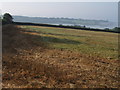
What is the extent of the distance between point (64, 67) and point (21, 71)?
3.20 meters

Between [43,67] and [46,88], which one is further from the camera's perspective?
[43,67]

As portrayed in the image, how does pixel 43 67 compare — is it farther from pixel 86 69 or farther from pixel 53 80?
pixel 86 69

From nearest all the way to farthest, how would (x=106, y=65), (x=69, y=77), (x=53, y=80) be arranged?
(x=53, y=80), (x=69, y=77), (x=106, y=65)

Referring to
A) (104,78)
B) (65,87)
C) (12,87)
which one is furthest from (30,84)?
(104,78)

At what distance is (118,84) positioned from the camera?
9.62 m

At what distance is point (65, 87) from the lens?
8648 millimetres

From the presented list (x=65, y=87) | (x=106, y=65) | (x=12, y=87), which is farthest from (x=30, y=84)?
(x=106, y=65)

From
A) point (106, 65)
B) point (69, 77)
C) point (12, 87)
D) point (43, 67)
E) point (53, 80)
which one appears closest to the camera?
point (12, 87)

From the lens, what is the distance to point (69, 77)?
1010cm

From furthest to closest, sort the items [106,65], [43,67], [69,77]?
1. [106,65]
2. [43,67]
3. [69,77]

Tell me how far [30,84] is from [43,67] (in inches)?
112

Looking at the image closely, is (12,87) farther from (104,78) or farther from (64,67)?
(104,78)

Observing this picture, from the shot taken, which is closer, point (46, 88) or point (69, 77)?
point (46, 88)

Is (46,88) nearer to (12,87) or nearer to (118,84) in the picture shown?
(12,87)
